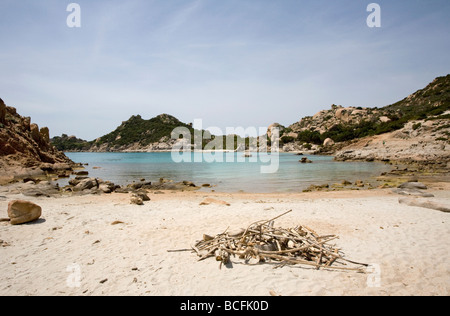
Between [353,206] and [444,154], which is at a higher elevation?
[444,154]

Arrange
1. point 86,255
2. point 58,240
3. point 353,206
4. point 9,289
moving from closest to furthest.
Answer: point 9,289 → point 86,255 → point 58,240 → point 353,206

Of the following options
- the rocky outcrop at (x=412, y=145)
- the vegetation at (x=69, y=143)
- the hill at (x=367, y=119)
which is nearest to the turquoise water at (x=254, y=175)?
the rocky outcrop at (x=412, y=145)

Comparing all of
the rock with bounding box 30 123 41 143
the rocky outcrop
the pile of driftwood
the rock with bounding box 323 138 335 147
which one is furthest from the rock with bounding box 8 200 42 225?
the rock with bounding box 323 138 335 147

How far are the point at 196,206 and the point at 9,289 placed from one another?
819 cm

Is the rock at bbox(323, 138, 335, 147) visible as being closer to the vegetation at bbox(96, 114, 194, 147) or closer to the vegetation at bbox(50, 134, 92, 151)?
the vegetation at bbox(96, 114, 194, 147)

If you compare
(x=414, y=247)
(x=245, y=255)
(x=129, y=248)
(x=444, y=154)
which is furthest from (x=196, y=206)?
(x=444, y=154)

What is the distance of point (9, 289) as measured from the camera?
486 centimetres

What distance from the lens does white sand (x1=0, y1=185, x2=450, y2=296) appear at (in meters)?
4.88

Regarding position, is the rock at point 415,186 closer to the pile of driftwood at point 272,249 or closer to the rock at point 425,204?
the rock at point 425,204

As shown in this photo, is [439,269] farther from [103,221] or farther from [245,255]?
[103,221]

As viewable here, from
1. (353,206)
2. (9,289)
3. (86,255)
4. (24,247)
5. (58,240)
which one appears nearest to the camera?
(9,289)

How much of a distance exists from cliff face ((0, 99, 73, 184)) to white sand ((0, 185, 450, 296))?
19657mm

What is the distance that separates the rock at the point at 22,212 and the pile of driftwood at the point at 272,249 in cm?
663

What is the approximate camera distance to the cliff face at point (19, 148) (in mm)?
25672
